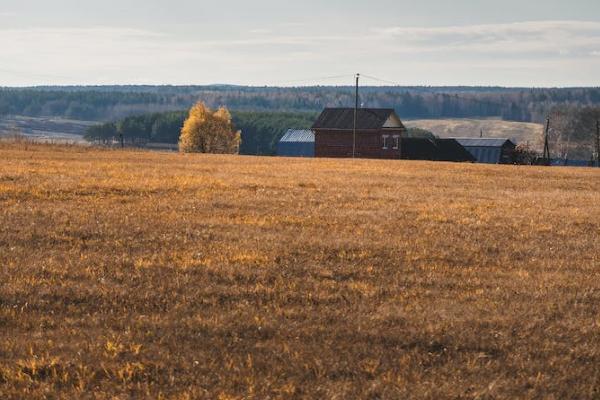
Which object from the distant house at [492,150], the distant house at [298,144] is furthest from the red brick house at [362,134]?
the distant house at [492,150]

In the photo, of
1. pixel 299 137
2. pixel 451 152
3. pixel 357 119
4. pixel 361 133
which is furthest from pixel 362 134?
pixel 299 137

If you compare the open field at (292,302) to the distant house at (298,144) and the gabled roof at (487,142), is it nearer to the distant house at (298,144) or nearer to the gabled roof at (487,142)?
the distant house at (298,144)

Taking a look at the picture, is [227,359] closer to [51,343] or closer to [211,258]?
[51,343]

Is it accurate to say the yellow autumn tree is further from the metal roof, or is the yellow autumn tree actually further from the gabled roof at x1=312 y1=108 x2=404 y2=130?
the gabled roof at x1=312 y1=108 x2=404 y2=130

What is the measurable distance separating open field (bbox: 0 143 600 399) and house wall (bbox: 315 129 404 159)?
7082cm

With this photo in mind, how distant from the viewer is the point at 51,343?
9.76 meters

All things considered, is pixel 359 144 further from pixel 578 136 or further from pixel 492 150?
pixel 578 136

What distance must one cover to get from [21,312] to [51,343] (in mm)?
1502

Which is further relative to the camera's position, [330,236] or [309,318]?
[330,236]

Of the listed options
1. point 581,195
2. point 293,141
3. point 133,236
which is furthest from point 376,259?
point 293,141

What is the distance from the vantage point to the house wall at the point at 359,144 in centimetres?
9294

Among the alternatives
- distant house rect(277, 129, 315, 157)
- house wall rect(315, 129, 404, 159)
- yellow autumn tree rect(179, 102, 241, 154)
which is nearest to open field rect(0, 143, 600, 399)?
house wall rect(315, 129, 404, 159)

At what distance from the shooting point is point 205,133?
11475cm

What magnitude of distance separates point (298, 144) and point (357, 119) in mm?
27735
